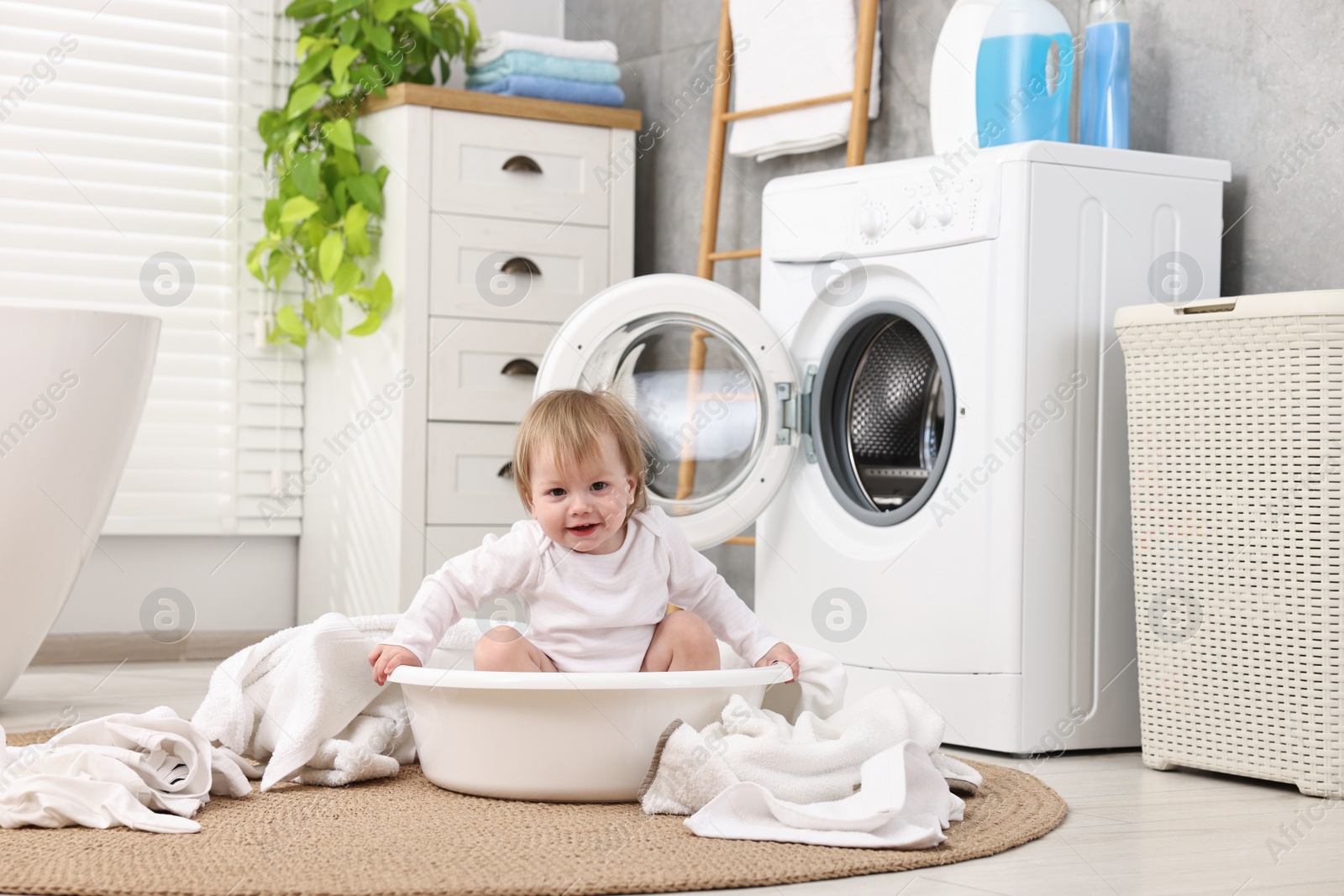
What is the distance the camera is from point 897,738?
156 centimetres

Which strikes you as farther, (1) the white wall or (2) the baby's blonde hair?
(1) the white wall

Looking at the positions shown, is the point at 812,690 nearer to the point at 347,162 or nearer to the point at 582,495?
the point at 582,495

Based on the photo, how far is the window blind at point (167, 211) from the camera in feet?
10.1

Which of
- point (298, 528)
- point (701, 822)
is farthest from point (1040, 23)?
Answer: point (298, 528)

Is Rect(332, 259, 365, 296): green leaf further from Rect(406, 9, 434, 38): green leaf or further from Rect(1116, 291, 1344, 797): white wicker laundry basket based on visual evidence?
Rect(1116, 291, 1344, 797): white wicker laundry basket

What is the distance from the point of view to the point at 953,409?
207 centimetres

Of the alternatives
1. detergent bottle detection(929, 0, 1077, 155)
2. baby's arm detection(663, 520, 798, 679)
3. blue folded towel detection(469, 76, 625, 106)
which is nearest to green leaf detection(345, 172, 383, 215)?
blue folded towel detection(469, 76, 625, 106)

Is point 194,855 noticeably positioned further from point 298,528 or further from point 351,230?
point 298,528

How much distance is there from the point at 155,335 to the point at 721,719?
1.24 metres

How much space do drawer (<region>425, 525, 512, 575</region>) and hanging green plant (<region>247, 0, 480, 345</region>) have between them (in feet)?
1.44

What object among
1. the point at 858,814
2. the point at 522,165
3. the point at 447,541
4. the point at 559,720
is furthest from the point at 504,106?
the point at 858,814

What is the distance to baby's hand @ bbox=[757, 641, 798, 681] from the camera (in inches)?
66.8

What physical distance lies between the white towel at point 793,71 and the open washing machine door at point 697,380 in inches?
25.6

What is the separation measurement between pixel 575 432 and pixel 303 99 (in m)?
1.74
